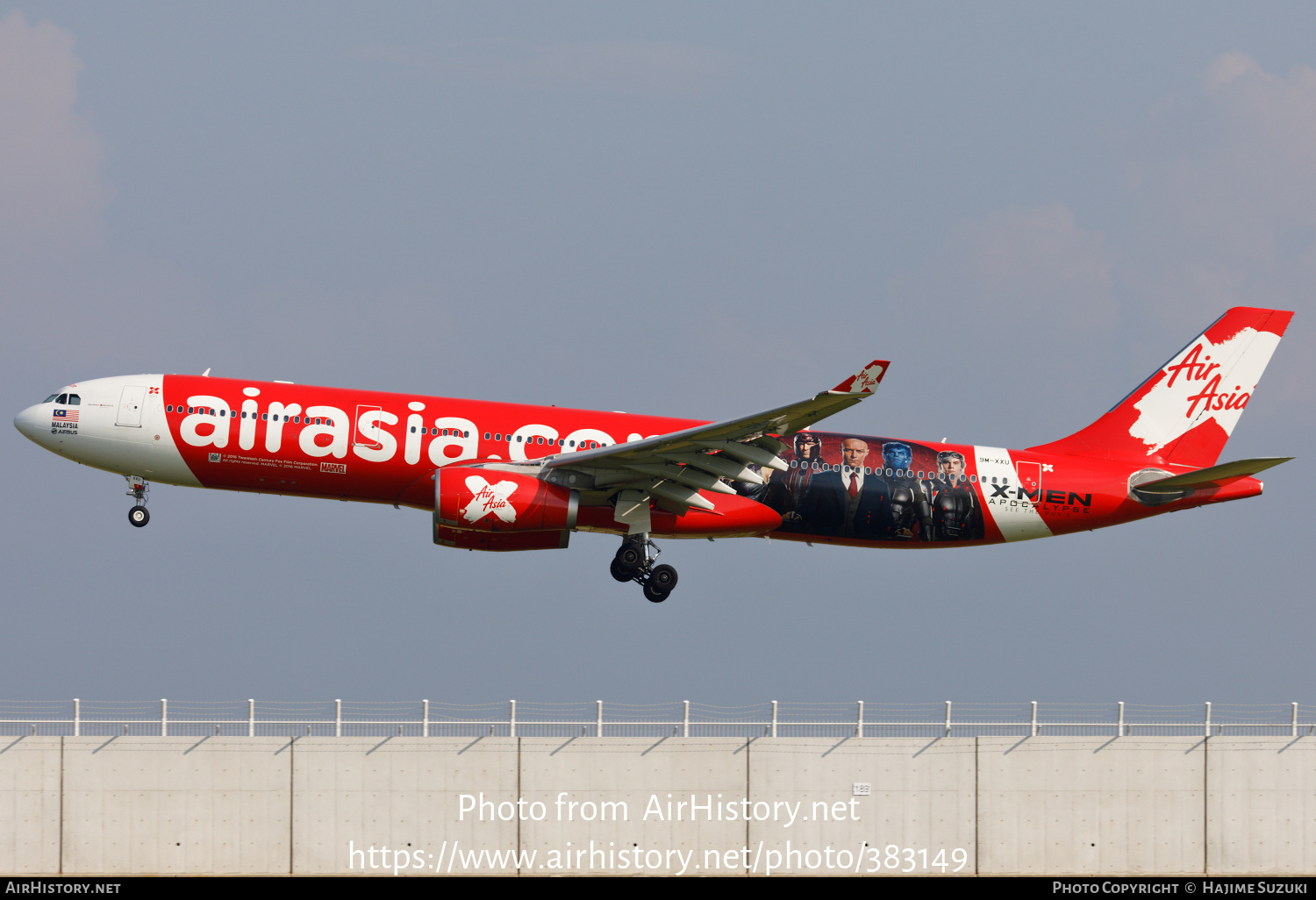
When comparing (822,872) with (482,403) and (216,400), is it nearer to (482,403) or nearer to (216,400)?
(482,403)

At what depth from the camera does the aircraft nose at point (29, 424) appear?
136 ft

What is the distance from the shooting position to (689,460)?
130 feet

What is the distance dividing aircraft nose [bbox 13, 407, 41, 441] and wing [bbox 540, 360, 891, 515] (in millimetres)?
14745

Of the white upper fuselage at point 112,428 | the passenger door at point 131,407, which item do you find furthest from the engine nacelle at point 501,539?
the passenger door at point 131,407

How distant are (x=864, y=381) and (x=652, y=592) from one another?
10.7m

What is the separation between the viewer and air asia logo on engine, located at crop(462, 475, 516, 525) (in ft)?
126

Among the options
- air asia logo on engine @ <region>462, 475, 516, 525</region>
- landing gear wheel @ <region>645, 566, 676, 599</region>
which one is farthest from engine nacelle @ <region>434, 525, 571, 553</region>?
landing gear wheel @ <region>645, 566, 676, 599</region>

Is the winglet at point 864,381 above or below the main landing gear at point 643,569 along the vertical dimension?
above

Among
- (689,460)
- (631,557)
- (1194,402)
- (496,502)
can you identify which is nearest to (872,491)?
(689,460)

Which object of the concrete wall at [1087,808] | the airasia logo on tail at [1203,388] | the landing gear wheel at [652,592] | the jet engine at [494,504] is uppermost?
the airasia logo on tail at [1203,388]

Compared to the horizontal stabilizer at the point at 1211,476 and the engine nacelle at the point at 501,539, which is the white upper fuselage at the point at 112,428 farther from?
the horizontal stabilizer at the point at 1211,476

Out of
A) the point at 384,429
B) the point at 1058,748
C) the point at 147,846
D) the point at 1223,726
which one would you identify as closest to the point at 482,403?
the point at 384,429

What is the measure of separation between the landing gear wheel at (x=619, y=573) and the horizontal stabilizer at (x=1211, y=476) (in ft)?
50.9
